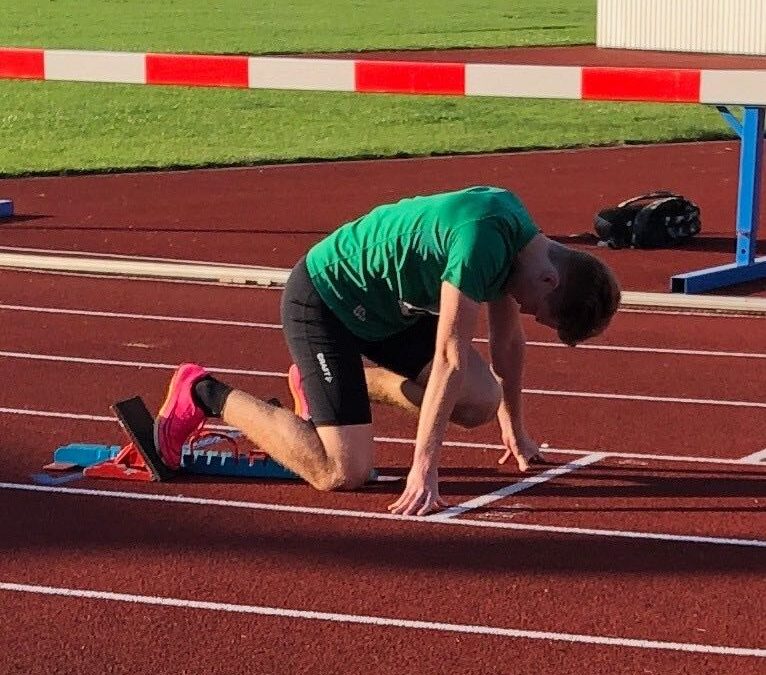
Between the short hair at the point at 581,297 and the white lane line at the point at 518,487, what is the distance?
885 mm

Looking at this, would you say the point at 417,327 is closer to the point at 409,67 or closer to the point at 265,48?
the point at 409,67

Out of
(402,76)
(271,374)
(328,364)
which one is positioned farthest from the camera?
(402,76)

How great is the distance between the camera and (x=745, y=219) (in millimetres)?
11273

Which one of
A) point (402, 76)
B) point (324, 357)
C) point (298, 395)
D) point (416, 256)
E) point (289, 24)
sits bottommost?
point (298, 395)

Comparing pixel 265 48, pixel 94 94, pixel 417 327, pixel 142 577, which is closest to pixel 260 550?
pixel 142 577

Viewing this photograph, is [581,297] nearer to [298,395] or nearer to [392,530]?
[392,530]

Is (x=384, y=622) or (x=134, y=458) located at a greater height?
(x=134, y=458)

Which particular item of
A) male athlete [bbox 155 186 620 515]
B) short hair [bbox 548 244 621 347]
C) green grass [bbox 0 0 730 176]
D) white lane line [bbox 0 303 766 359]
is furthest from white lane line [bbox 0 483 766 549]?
green grass [bbox 0 0 730 176]

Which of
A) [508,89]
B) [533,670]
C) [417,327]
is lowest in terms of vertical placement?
[533,670]

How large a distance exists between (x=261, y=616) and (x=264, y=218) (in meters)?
9.23

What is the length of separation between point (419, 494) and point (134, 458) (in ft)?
4.51

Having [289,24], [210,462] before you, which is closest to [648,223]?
[210,462]

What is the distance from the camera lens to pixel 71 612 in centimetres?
553

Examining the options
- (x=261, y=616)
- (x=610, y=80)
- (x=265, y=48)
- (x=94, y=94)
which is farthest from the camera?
(x=265, y=48)
